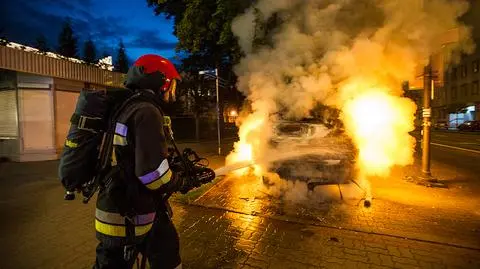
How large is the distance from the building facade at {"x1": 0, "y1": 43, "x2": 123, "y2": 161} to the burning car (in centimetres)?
956

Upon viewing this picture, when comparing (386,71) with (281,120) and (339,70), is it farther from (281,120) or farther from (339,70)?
(281,120)

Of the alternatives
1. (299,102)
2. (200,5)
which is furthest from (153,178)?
(200,5)

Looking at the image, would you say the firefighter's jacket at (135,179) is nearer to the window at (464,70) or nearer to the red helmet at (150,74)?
the red helmet at (150,74)

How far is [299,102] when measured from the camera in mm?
7387

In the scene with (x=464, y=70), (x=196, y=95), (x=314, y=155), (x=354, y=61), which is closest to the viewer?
(x=314, y=155)

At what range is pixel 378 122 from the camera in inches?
302

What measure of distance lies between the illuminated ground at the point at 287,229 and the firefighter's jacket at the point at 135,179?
A: 1.54 meters

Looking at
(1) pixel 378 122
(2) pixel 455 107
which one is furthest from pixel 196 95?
(2) pixel 455 107

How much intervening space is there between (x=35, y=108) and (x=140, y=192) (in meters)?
11.6

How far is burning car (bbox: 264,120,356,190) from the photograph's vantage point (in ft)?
19.6

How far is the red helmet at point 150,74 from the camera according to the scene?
2570mm

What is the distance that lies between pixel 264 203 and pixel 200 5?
291 inches

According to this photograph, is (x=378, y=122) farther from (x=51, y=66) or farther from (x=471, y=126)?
(x=471, y=126)

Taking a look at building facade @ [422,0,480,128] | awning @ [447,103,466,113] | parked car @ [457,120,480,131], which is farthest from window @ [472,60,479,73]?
parked car @ [457,120,480,131]
